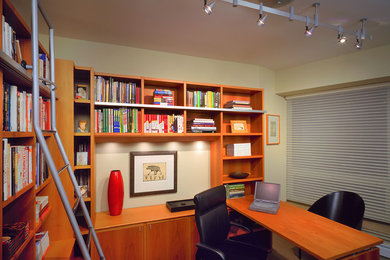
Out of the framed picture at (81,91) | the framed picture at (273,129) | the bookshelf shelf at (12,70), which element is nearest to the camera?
the bookshelf shelf at (12,70)

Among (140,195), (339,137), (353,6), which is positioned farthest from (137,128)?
(339,137)

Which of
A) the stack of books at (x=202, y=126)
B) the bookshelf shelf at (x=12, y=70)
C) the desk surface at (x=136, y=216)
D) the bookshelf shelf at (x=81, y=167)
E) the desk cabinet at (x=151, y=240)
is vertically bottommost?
the desk cabinet at (x=151, y=240)

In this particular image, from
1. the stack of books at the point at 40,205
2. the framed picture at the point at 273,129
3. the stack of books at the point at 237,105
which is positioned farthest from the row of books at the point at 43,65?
the framed picture at the point at 273,129

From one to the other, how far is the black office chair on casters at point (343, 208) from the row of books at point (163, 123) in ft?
6.59

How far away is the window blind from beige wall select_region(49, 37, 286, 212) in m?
0.32

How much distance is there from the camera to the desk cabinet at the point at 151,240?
228 cm

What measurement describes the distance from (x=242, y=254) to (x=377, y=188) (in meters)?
2.28

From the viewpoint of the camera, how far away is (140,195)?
9.37 feet

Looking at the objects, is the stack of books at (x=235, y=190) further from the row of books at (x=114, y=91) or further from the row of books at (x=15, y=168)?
the row of books at (x=15, y=168)

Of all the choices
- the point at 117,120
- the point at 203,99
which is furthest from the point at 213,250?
the point at 203,99

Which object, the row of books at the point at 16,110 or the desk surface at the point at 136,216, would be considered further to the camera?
the desk surface at the point at 136,216

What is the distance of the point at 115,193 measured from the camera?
97.9 inches

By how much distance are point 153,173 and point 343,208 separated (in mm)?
2380

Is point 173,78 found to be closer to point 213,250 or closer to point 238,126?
point 238,126
